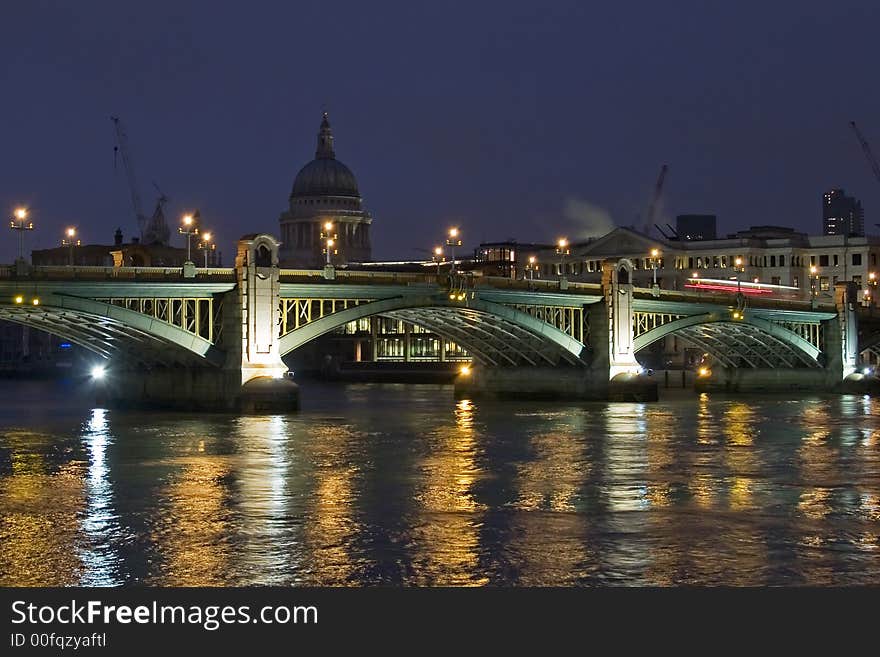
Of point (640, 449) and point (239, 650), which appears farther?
point (640, 449)

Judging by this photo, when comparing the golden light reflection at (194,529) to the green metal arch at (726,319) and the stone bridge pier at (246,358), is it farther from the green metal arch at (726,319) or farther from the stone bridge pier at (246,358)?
the green metal arch at (726,319)

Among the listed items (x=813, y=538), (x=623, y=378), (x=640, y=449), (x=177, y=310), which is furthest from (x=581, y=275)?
(x=813, y=538)

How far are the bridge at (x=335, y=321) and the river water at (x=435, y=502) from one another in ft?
13.0

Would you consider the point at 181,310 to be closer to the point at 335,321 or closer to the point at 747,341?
the point at 335,321

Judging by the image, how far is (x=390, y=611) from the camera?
22.9 m

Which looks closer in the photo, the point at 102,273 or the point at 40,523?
the point at 40,523

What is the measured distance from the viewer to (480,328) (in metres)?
91.7

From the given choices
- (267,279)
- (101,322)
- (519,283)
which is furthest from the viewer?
(519,283)

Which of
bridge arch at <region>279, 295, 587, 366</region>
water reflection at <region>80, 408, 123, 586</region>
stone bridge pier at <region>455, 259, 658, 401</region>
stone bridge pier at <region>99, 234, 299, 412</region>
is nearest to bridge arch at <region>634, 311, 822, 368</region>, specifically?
stone bridge pier at <region>455, 259, 658, 401</region>

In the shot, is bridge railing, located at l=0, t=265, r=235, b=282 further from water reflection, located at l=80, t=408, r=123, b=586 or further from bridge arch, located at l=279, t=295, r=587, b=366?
water reflection, located at l=80, t=408, r=123, b=586

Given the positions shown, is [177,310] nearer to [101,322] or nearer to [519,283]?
[101,322]

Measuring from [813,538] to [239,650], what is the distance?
1586cm

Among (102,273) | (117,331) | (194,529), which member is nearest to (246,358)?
(117,331)

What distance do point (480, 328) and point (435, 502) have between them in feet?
174
